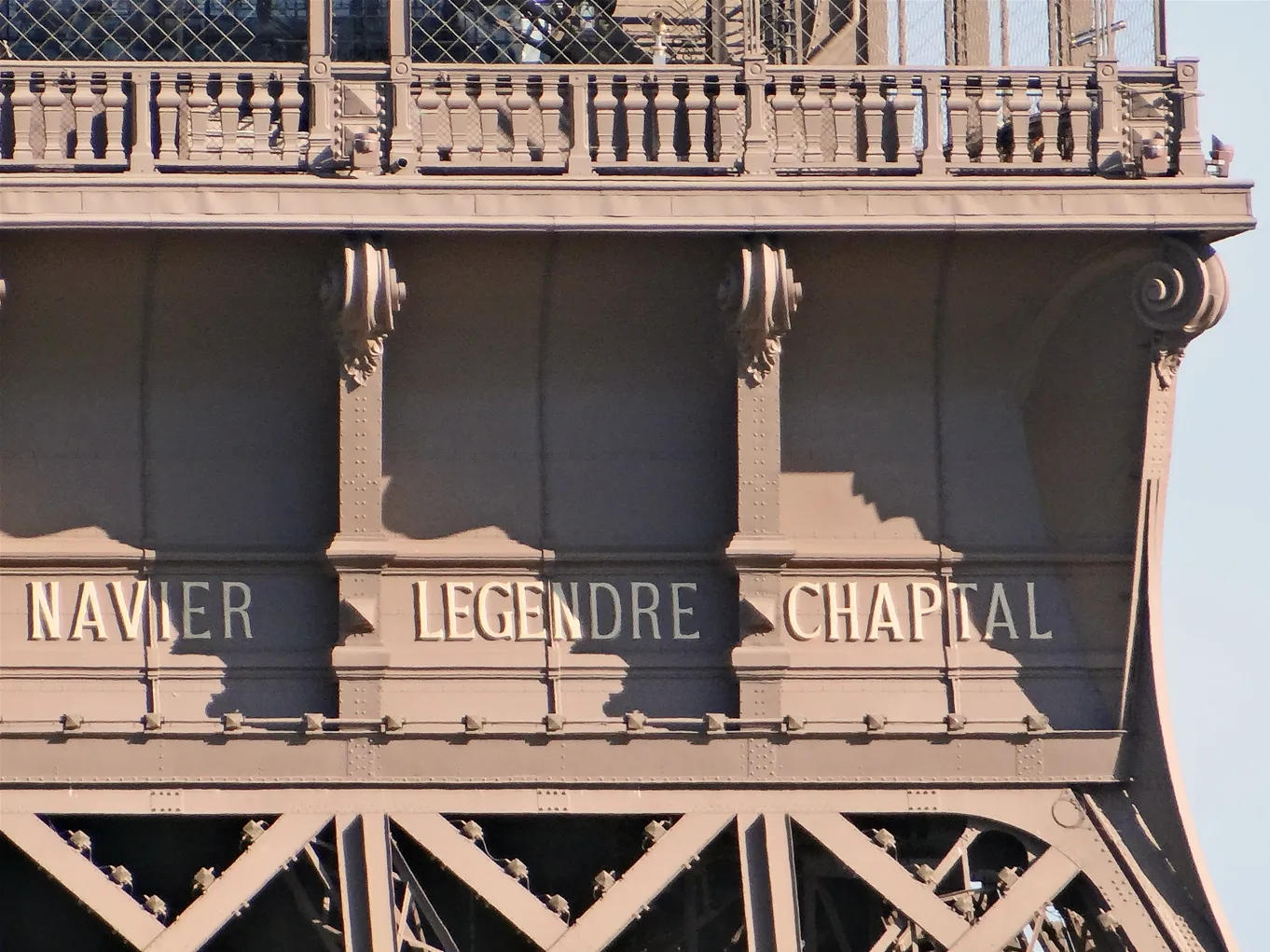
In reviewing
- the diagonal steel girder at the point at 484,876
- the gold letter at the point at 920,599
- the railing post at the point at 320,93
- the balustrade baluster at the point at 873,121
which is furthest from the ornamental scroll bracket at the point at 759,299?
the diagonal steel girder at the point at 484,876

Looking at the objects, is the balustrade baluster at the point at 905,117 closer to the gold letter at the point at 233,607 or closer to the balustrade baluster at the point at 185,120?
the balustrade baluster at the point at 185,120

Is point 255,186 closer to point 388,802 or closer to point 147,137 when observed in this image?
point 147,137

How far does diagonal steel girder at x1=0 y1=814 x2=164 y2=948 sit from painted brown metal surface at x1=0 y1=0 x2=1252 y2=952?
3cm

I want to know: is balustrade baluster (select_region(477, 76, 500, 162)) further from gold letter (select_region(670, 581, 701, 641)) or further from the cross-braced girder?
the cross-braced girder

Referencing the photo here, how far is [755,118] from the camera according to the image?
1981 centimetres

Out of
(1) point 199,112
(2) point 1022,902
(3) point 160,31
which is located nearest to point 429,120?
(1) point 199,112

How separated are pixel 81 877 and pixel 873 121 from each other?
754 cm

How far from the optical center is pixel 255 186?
19.3m

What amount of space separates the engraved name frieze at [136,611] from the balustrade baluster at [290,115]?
Result: 3152 millimetres

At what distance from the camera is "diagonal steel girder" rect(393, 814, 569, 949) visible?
19297mm

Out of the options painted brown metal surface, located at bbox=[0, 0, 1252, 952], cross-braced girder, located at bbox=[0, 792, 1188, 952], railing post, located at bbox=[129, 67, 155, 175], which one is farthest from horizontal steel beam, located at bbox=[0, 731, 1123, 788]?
railing post, located at bbox=[129, 67, 155, 175]

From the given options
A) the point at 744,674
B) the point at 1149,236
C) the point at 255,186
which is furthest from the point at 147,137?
the point at 1149,236

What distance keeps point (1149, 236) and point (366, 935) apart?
285 inches

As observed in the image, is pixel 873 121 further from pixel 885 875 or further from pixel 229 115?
pixel 885 875
